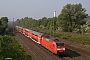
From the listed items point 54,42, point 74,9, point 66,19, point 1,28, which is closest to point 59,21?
point 66,19

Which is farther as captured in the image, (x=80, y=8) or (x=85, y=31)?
(x=80, y=8)

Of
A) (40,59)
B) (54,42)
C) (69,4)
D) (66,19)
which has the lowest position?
(40,59)

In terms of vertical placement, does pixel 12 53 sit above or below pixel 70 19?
below

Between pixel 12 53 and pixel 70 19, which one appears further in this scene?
pixel 70 19

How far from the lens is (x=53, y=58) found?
28.4 m

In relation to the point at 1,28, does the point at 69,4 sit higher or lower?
higher

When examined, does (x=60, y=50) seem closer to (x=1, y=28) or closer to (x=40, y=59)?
(x=40, y=59)

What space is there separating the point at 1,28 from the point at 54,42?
155 ft

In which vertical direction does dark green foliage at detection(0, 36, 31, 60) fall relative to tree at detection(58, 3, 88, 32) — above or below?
below

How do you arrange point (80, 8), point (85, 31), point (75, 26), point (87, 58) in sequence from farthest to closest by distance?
point (80, 8) < point (75, 26) < point (85, 31) < point (87, 58)

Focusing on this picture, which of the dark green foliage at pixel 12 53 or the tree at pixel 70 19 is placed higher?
the tree at pixel 70 19

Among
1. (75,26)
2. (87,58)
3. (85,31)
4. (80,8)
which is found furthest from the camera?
(80,8)

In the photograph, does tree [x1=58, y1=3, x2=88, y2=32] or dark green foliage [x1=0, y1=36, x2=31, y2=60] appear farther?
tree [x1=58, y1=3, x2=88, y2=32]

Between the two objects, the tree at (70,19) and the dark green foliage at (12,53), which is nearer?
the dark green foliage at (12,53)
